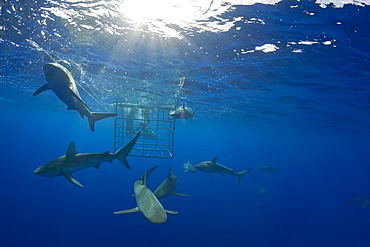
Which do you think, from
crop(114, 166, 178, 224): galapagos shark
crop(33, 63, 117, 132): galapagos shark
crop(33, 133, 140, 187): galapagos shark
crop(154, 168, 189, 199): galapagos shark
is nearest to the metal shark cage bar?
crop(154, 168, 189, 199): galapagos shark

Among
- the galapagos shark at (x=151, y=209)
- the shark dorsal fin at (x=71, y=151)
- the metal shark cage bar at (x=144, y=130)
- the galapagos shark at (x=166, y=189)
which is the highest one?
the galapagos shark at (x=151, y=209)

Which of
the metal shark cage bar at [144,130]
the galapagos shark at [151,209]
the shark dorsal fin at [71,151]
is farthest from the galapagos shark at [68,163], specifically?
the metal shark cage bar at [144,130]

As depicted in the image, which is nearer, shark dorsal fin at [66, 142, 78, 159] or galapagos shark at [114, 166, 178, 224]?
galapagos shark at [114, 166, 178, 224]

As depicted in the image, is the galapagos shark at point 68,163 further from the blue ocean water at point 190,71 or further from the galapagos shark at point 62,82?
the blue ocean water at point 190,71

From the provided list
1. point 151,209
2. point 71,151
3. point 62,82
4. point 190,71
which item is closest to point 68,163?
point 71,151

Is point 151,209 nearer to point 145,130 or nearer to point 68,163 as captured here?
point 68,163

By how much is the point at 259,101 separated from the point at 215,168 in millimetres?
14019

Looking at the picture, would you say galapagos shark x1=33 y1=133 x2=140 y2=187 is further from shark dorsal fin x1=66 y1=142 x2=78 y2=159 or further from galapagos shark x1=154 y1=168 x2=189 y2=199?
galapagos shark x1=154 y1=168 x2=189 y2=199

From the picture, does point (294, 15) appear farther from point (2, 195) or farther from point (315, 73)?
point (2, 195)

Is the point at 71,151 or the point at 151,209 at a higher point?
the point at 151,209

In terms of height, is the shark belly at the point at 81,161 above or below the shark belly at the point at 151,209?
below

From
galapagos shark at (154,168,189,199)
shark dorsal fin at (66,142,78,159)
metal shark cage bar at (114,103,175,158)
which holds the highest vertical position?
shark dorsal fin at (66,142,78,159)

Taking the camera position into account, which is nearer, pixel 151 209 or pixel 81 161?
pixel 151 209

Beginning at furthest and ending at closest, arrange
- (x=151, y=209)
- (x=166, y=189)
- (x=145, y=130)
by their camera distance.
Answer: (x=145, y=130)
(x=166, y=189)
(x=151, y=209)
